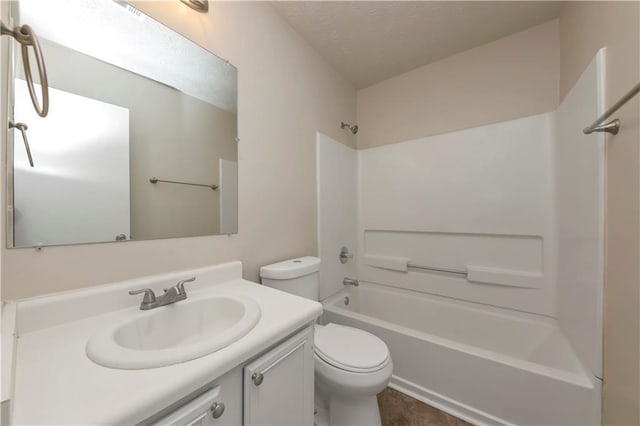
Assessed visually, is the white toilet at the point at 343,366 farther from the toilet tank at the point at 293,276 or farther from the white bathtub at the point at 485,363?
the white bathtub at the point at 485,363

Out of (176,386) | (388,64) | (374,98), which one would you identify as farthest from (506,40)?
(176,386)

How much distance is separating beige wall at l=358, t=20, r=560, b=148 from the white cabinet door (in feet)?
6.23

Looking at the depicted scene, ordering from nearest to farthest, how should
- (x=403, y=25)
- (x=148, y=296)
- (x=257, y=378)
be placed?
(x=257, y=378), (x=148, y=296), (x=403, y=25)

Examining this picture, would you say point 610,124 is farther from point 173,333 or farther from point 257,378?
point 173,333

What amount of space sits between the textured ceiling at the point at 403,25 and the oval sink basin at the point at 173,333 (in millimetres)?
1695

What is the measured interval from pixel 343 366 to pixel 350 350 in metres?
0.10

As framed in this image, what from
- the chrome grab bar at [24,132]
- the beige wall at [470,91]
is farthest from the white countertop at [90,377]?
the beige wall at [470,91]

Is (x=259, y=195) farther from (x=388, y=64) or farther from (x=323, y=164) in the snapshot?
(x=388, y=64)

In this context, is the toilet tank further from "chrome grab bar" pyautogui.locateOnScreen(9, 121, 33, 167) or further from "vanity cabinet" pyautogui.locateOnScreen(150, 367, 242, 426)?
"chrome grab bar" pyautogui.locateOnScreen(9, 121, 33, 167)

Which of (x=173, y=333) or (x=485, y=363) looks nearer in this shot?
(x=173, y=333)

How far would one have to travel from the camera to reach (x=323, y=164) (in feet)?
5.90

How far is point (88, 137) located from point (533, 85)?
2.45 m

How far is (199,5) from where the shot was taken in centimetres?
102

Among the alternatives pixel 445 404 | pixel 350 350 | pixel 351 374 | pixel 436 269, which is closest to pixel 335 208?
pixel 436 269
